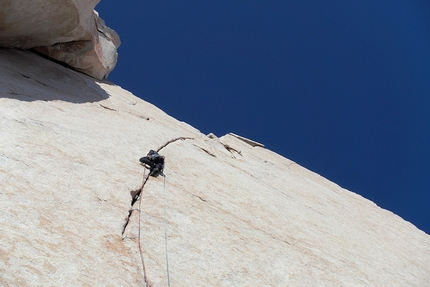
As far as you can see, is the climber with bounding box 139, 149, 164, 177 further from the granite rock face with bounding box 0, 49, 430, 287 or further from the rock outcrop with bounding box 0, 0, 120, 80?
the rock outcrop with bounding box 0, 0, 120, 80

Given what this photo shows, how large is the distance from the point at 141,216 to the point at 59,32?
11424mm

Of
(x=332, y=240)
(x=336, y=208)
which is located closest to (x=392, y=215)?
(x=336, y=208)

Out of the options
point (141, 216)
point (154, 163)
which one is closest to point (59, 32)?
point (154, 163)

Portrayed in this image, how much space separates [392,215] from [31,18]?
19.0 meters

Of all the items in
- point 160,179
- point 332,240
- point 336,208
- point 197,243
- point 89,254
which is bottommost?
point 89,254

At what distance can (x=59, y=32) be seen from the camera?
14844 mm

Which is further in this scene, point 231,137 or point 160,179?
point 231,137

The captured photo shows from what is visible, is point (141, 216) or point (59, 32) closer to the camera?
point (141, 216)

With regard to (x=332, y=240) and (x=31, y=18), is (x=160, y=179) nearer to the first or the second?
(x=332, y=240)

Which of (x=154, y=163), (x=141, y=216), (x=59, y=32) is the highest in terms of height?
(x=59, y=32)

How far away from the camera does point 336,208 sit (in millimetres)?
14266

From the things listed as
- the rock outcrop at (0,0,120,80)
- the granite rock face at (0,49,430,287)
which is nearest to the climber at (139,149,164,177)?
the granite rock face at (0,49,430,287)

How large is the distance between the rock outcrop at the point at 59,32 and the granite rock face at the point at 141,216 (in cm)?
127

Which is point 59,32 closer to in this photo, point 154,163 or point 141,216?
point 154,163
